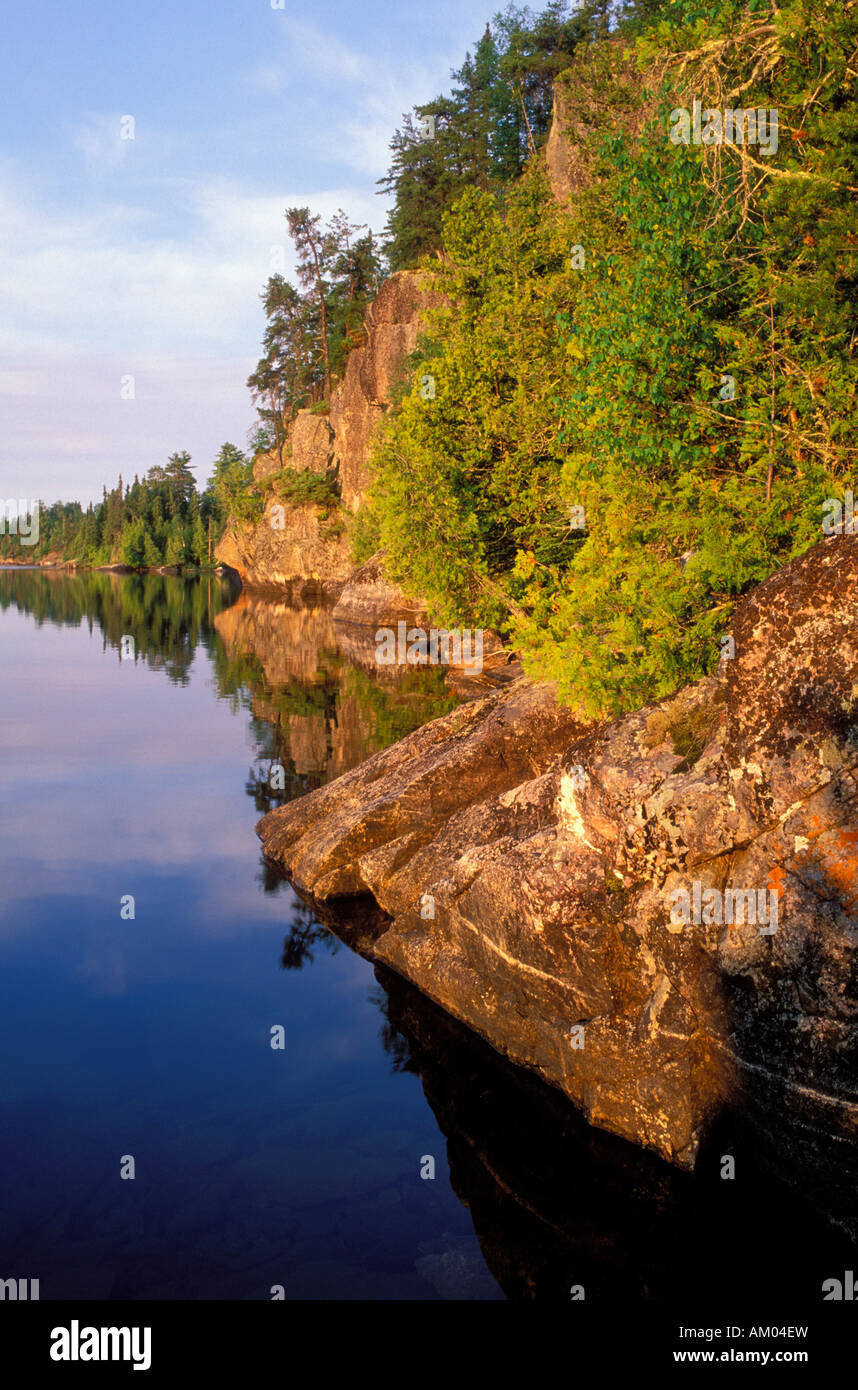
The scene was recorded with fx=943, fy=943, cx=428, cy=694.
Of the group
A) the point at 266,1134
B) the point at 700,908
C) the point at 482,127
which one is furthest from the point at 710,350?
the point at 482,127

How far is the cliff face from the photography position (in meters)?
67.5

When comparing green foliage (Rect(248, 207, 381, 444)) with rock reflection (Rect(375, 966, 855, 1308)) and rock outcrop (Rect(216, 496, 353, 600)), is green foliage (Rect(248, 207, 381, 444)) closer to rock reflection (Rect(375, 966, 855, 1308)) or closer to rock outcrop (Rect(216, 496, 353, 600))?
rock outcrop (Rect(216, 496, 353, 600))

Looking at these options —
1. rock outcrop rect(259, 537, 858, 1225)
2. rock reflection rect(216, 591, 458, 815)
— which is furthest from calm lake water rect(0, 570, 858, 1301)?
rock reflection rect(216, 591, 458, 815)

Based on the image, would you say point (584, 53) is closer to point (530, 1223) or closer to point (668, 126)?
point (668, 126)

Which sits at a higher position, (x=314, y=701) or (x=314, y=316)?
(x=314, y=316)

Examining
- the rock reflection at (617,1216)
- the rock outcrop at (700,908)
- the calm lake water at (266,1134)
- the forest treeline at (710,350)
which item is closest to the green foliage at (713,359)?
the forest treeline at (710,350)

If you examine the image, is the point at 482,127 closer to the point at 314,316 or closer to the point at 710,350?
the point at 314,316

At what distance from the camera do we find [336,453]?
269 ft

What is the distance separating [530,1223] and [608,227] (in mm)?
22720

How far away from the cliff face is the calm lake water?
46.4 metres

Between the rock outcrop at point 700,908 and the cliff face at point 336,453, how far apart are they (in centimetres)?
5159

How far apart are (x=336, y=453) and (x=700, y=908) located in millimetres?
77191

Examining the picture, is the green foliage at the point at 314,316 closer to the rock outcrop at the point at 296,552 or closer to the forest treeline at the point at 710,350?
the rock outcrop at the point at 296,552
